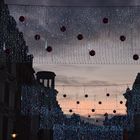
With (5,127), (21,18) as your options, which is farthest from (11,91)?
(21,18)

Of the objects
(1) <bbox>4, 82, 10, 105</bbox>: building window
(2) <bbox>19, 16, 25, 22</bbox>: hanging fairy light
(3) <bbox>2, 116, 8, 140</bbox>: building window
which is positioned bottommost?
(3) <bbox>2, 116, 8, 140</bbox>: building window

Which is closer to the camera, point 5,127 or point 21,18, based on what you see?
point 21,18

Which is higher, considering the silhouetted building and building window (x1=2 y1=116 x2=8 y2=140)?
the silhouetted building

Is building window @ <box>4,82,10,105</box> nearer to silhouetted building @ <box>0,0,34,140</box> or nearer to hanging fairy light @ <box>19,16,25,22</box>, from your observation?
silhouetted building @ <box>0,0,34,140</box>

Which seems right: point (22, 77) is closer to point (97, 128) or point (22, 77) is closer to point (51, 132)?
point (97, 128)

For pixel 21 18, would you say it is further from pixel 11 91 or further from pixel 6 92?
pixel 11 91

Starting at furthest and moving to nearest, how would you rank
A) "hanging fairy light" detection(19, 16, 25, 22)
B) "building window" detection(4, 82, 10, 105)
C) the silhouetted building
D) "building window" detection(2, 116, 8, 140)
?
"building window" detection(4, 82, 10, 105) → "building window" detection(2, 116, 8, 140) → the silhouetted building → "hanging fairy light" detection(19, 16, 25, 22)

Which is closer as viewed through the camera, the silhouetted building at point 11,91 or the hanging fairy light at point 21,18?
the hanging fairy light at point 21,18

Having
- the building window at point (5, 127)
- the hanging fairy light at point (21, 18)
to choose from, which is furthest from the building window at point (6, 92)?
the hanging fairy light at point (21, 18)

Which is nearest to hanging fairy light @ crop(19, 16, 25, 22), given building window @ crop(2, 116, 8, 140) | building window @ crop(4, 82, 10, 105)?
building window @ crop(2, 116, 8, 140)

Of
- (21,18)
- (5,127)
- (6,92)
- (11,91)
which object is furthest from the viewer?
(11,91)

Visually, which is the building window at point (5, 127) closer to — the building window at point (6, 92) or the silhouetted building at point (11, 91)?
the silhouetted building at point (11, 91)

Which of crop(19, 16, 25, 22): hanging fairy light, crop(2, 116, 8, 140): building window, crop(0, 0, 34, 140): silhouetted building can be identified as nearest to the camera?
crop(19, 16, 25, 22): hanging fairy light

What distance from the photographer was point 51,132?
9138 centimetres
